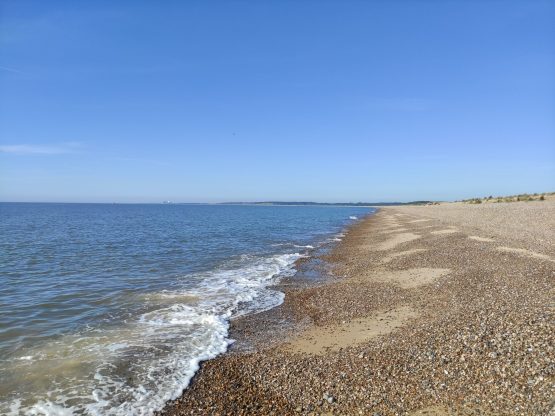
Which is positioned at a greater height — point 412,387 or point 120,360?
point 412,387

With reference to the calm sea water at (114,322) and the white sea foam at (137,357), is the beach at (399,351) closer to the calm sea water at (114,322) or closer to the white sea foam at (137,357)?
the white sea foam at (137,357)

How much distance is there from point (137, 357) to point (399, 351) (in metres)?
7.12

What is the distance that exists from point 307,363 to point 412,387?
266cm

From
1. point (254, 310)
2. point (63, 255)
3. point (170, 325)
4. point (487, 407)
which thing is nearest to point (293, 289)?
point (254, 310)

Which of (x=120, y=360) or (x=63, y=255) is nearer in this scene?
(x=120, y=360)

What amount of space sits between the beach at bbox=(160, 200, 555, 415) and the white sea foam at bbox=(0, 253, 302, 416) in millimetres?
602

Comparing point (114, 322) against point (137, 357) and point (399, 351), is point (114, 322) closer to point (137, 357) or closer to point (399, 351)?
point (137, 357)

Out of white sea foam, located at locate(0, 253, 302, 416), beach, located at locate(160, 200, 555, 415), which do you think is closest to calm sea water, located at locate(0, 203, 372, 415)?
white sea foam, located at locate(0, 253, 302, 416)

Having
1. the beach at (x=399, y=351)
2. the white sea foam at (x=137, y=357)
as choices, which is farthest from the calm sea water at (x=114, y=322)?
the beach at (x=399, y=351)

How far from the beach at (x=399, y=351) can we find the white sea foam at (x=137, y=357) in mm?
602

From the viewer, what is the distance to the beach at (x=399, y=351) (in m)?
6.93

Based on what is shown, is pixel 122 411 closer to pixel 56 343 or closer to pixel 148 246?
pixel 56 343

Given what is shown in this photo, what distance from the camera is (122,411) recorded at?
7773 mm

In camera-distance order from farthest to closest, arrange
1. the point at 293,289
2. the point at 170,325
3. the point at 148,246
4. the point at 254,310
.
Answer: the point at 148,246 < the point at 293,289 < the point at 254,310 < the point at 170,325
